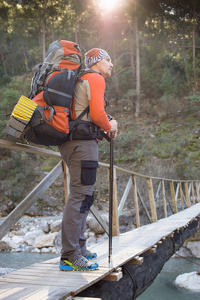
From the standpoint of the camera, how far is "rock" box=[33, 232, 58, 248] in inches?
449

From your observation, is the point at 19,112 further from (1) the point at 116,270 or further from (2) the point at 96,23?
(2) the point at 96,23

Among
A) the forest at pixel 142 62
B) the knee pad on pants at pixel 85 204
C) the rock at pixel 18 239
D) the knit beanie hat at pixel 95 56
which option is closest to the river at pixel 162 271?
the rock at pixel 18 239

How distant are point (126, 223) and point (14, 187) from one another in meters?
7.43

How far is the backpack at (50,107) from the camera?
1.87 metres

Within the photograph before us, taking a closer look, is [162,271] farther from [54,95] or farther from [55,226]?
[54,95]

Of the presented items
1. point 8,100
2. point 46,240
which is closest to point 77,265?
point 46,240

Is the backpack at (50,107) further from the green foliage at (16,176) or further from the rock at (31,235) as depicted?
the green foliage at (16,176)

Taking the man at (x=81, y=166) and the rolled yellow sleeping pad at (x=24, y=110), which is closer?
the rolled yellow sleeping pad at (x=24, y=110)

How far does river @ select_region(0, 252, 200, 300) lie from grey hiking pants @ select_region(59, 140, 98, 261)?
4275mm

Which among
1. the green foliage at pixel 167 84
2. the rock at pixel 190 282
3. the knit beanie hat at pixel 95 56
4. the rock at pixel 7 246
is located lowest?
the rock at pixel 7 246

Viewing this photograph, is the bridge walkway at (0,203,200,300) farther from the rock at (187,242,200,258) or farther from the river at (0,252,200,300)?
the rock at (187,242,200,258)

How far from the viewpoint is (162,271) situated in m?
9.11

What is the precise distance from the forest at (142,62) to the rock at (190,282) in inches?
449

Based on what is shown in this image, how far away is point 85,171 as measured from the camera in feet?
6.51
